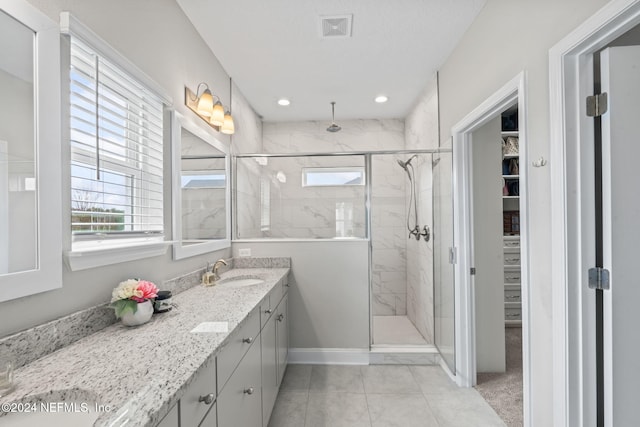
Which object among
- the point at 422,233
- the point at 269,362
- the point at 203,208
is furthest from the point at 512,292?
the point at 203,208

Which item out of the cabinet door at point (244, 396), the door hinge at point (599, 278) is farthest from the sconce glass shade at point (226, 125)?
the door hinge at point (599, 278)

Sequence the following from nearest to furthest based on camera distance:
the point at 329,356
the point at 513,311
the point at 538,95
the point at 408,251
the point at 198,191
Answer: the point at 538,95 < the point at 198,191 < the point at 329,356 < the point at 513,311 < the point at 408,251

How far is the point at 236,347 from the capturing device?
4.22ft

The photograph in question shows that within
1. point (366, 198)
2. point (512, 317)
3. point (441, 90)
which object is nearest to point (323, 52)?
point (441, 90)

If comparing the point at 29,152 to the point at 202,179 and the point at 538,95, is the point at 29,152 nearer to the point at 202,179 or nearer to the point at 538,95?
the point at 202,179

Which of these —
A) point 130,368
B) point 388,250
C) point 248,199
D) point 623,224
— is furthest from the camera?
point 388,250

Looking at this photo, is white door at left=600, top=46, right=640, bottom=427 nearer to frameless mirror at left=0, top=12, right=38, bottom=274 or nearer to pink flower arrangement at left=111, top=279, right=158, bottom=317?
pink flower arrangement at left=111, top=279, right=158, bottom=317

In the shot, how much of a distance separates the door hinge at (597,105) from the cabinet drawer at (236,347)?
1789 mm

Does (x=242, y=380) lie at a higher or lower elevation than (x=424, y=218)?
lower

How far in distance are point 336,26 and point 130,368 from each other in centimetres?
227

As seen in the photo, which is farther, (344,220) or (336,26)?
(344,220)

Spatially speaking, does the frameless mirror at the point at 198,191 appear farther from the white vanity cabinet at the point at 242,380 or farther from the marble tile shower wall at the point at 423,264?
the marble tile shower wall at the point at 423,264

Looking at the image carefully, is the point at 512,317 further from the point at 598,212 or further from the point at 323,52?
the point at 323,52

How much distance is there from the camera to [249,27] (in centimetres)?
207
